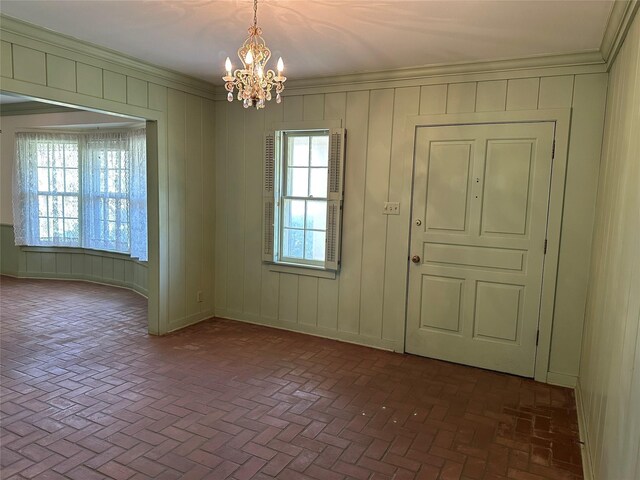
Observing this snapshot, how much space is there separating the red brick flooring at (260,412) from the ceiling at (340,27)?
8.53 ft

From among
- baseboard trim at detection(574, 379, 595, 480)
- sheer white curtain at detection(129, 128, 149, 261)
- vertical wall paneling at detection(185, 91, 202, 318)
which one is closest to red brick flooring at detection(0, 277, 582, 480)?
baseboard trim at detection(574, 379, 595, 480)

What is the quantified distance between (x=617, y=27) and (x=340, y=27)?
1666 mm

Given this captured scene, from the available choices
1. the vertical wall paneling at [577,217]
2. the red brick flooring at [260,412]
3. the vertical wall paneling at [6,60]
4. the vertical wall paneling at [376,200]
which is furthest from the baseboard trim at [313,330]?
the vertical wall paneling at [6,60]

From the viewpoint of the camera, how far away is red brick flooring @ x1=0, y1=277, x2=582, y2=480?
2.41 meters

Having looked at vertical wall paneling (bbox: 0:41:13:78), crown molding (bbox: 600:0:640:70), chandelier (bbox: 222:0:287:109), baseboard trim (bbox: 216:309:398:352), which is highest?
crown molding (bbox: 600:0:640:70)

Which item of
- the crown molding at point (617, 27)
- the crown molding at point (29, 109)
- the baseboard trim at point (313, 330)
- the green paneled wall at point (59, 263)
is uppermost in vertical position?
the crown molding at point (29, 109)

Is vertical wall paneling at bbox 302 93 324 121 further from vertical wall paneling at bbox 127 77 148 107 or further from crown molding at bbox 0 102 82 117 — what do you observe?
crown molding at bbox 0 102 82 117

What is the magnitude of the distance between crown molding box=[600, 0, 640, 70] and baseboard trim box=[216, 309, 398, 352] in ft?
9.36

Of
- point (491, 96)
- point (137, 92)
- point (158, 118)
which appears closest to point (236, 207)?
point (158, 118)

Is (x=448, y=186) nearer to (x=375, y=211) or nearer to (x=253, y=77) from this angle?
(x=375, y=211)

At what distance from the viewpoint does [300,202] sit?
179 inches

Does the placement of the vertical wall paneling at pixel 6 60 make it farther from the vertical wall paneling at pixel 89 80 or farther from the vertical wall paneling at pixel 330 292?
the vertical wall paneling at pixel 330 292

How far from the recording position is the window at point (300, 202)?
4.34m

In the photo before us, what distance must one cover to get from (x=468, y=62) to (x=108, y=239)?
17.8 ft
